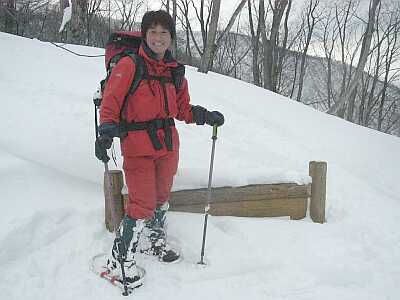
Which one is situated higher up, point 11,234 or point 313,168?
point 313,168

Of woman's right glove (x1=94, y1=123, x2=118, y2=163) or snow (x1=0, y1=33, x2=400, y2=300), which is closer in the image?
woman's right glove (x1=94, y1=123, x2=118, y2=163)

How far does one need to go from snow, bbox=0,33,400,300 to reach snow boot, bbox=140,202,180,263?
0.08 meters

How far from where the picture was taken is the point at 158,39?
2.98 m

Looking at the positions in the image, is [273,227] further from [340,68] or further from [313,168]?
[340,68]

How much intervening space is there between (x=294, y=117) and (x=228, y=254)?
5.24 meters

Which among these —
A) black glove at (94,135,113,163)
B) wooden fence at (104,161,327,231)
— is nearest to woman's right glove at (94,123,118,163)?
black glove at (94,135,113,163)

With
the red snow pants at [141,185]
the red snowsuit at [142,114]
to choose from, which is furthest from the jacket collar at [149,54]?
the red snow pants at [141,185]

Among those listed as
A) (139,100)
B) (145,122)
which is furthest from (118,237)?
(139,100)

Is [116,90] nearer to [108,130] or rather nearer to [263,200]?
[108,130]

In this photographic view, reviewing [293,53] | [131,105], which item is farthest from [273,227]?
[293,53]

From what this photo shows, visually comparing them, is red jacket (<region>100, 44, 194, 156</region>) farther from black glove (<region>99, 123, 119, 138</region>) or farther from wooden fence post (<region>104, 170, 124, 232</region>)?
wooden fence post (<region>104, 170, 124, 232</region>)

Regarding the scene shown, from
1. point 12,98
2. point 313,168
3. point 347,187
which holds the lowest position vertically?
point 347,187

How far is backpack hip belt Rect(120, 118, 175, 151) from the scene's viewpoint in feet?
9.62

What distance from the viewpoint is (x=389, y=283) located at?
3.09 m
